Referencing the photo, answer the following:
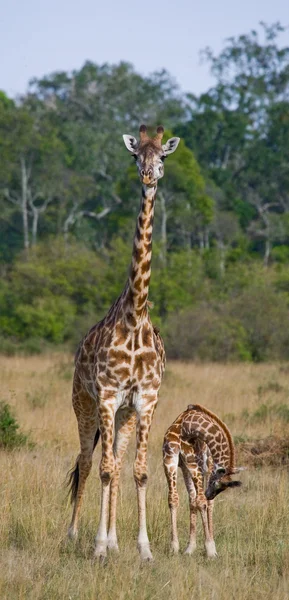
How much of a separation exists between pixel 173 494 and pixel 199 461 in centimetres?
34

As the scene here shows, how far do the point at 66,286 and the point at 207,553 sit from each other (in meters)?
25.1

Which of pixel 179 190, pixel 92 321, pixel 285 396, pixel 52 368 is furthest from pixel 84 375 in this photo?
pixel 179 190

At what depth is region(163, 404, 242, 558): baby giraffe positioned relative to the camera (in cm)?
680

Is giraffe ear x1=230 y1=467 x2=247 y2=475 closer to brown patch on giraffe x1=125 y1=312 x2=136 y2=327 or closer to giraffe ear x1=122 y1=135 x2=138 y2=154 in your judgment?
brown patch on giraffe x1=125 y1=312 x2=136 y2=327

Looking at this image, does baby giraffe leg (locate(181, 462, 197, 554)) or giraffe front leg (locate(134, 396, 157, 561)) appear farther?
giraffe front leg (locate(134, 396, 157, 561))

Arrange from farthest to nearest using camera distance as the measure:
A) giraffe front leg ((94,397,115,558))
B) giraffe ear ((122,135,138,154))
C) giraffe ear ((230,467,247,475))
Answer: giraffe ear ((122,135,138,154)), giraffe front leg ((94,397,115,558)), giraffe ear ((230,467,247,475))

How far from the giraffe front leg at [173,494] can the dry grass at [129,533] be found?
0.14m

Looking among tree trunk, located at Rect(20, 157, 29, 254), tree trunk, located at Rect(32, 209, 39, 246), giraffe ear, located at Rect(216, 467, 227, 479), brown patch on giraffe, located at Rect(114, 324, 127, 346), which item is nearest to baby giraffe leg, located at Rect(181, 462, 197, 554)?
giraffe ear, located at Rect(216, 467, 227, 479)

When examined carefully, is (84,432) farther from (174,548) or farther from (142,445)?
(174,548)

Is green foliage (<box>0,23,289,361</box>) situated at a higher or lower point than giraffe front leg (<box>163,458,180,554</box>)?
higher

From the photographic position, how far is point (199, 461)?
7.35 metres

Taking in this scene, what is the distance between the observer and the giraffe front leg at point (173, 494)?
704 cm

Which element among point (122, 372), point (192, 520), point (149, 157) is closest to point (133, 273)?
point (122, 372)

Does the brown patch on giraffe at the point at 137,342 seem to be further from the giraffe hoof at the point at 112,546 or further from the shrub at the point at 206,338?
the shrub at the point at 206,338
